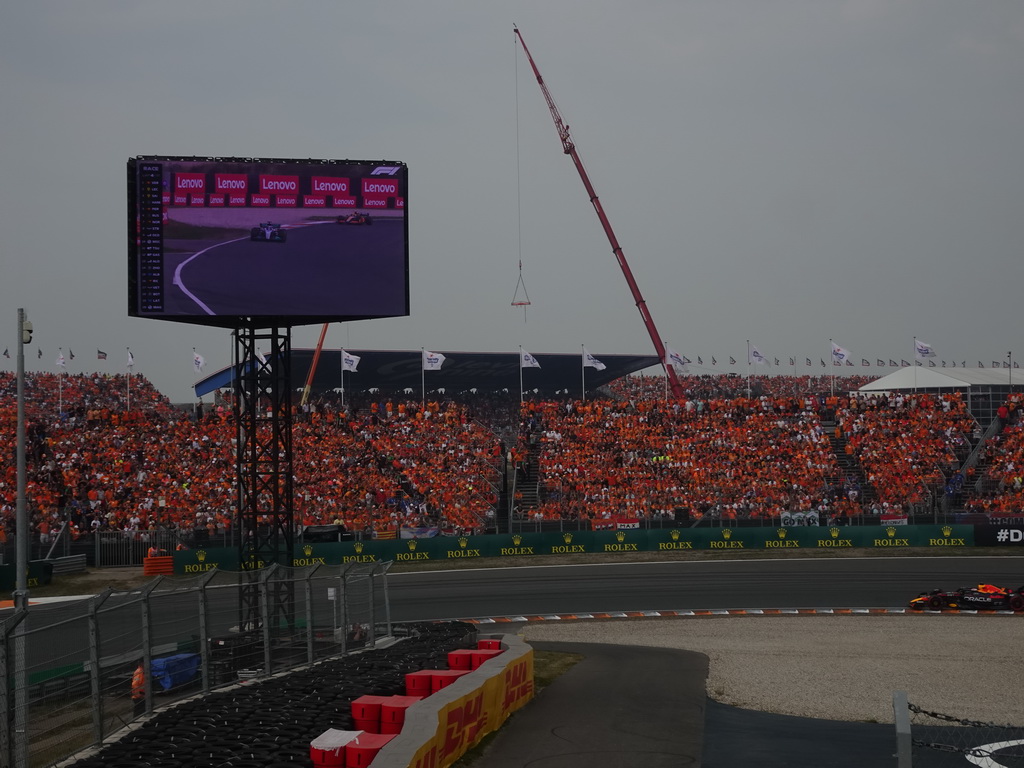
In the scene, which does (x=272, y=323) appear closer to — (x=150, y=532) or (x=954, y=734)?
(x=954, y=734)

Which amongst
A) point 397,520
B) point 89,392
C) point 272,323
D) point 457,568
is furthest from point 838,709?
point 89,392

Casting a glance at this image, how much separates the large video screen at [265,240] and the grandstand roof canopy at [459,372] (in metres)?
49.7

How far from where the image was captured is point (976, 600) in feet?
98.8

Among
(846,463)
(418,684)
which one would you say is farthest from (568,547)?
(418,684)

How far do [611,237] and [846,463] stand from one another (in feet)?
70.9

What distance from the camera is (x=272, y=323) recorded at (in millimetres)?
25484

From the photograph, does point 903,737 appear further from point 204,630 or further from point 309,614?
point 309,614

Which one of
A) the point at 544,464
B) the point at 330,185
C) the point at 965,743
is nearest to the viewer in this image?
the point at 965,743

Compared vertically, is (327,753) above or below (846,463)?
below

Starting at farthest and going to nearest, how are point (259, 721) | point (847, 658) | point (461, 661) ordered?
point (847, 658), point (461, 661), point (259, 721)

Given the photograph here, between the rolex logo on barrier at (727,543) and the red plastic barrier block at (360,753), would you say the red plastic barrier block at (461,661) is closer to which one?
the red plastic barrier block at (360,753)

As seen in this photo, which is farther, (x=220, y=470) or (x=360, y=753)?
(x=220, y=470)

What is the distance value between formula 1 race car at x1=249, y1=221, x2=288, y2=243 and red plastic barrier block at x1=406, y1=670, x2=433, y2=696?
12.9 meters

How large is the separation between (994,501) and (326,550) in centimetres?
2819
